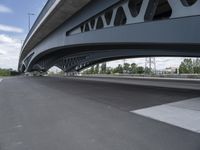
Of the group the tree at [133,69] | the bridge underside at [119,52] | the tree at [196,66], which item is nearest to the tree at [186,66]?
the tree at [196,66]

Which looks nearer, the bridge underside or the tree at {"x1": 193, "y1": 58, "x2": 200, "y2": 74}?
the bridge underside

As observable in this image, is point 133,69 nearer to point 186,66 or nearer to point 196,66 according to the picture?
point 186,66

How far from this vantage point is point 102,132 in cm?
464

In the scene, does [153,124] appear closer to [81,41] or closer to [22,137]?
[22,137]

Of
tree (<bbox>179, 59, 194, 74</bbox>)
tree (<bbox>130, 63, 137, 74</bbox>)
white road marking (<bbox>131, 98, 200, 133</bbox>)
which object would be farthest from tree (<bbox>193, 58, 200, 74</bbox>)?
white road marking (<bbox>131, 98, 200, 133</bbox>)

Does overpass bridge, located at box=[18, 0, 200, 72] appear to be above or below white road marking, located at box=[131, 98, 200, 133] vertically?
above

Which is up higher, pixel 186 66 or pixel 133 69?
pixel 186 66

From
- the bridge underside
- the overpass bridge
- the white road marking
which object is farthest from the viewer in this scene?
the bridge underside

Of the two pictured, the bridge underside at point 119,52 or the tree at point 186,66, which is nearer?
the bridge underside at point 119,52

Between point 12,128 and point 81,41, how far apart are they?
493 inches

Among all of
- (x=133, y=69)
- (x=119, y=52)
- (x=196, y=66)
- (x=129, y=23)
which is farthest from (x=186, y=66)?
(x=129, y=23)

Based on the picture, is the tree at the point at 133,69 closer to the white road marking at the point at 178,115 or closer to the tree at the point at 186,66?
the tree at the point at 186,66

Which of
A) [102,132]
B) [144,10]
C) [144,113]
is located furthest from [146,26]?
[102,132]

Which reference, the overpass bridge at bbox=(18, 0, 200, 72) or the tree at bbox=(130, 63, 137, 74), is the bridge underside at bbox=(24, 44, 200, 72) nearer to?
the overpass bridge at bbox=(18, 0, 200, 72)
